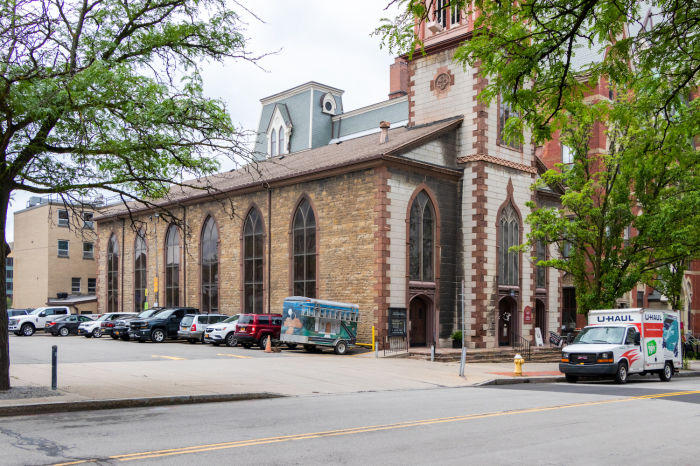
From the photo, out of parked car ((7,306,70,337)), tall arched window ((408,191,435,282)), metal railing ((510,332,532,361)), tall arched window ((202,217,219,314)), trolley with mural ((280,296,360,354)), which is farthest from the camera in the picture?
parked car ((7,306,70,337))

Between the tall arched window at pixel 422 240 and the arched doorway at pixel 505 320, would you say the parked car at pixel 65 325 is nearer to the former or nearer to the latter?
the tall arched window at pixel 422 240

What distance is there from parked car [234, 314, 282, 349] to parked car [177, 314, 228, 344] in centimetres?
388

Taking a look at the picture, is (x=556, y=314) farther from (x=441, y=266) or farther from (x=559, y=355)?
(x=441, y=266)

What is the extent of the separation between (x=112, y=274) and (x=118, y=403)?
39492 millimetres

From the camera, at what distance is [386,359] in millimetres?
25172

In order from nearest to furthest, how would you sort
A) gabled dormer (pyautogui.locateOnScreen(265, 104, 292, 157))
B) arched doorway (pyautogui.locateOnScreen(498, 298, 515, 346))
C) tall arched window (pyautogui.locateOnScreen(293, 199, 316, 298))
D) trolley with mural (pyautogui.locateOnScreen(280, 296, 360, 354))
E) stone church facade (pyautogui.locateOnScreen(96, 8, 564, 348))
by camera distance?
trolley with mural (pyautogui.locateOnScreen(280, 296, 360, 354))
stone church facade (pyautogui.locateOnScreen(96, 8, 564, 348))
tall arched window (pyautogui.locateOnScreen(293, 199, 316, 298))
arched doorway (pyautogui.locateOnScreen(498, 298, 515, 346))
gabled dormer (pyautogui.locateOnScreen(265, 104, 292, 157))

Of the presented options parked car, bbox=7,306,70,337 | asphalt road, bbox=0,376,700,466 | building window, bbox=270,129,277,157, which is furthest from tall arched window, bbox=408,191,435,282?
parked car, bbox=7,306,70,337

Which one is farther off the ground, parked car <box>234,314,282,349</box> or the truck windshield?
the truck windshield

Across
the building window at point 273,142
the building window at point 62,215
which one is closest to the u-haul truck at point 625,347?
the building window at point 62,215

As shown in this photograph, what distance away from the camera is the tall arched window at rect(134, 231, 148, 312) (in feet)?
149

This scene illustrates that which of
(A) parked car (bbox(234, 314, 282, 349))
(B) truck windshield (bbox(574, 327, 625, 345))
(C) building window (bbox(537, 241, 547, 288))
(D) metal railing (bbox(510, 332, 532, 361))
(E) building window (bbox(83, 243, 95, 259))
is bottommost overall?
(D) metal railing (bbox(510, 332, 532, 361))

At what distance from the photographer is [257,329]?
28109 mm

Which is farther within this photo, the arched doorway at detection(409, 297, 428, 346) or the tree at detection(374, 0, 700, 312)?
the arched doorway at detection(409, 297, 428, 346)

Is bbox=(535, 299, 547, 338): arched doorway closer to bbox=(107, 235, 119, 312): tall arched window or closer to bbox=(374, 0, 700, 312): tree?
bbox=(374, 0, 700, 312): tree
